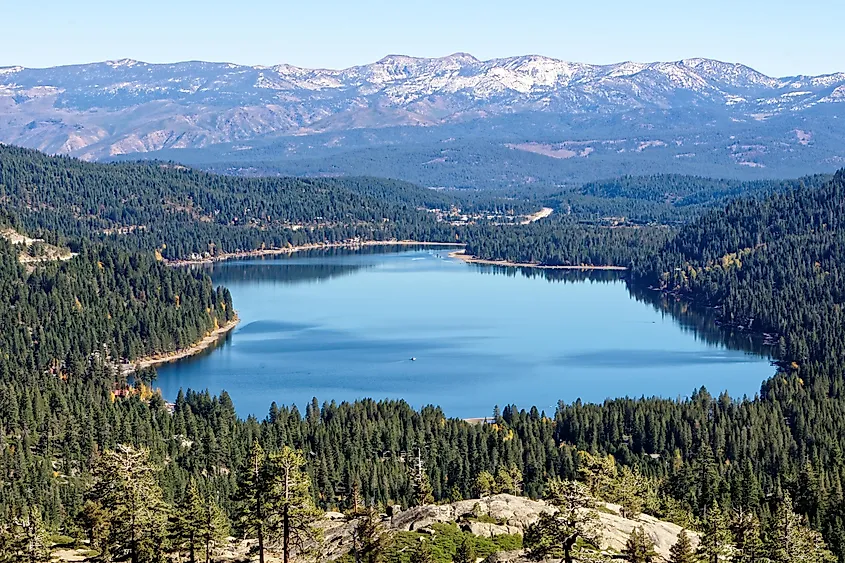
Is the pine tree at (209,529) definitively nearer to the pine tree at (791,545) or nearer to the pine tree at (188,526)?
the pine tree at (188,526)

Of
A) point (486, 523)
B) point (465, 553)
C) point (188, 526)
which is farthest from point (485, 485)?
point (188, 526)

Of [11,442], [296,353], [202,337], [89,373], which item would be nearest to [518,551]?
[11,442]

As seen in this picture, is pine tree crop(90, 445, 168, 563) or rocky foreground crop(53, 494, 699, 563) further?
rocky foreground crop(53, 494, 699, 563)

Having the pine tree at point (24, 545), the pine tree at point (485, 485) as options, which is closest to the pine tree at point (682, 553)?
the pine tree at point (485, 485)

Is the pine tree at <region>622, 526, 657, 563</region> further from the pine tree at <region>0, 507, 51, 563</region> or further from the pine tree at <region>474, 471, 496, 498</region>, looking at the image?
the pine tree at <region>0, 507, 51, 563</region>

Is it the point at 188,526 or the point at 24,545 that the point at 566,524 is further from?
the point at 24,545

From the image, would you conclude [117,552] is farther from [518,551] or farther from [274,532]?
[518,551]

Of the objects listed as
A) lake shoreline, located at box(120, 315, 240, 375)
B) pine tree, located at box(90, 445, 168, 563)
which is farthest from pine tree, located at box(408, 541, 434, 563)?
lake shoreline, located at box(120, 315, 240, 375)
